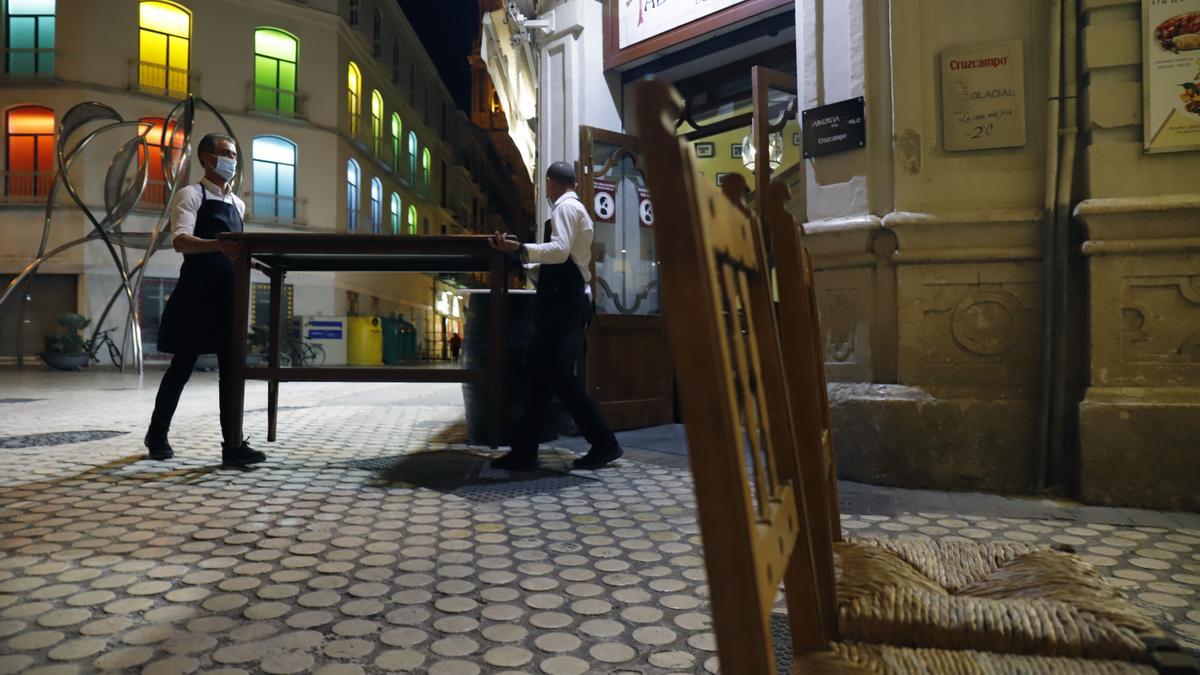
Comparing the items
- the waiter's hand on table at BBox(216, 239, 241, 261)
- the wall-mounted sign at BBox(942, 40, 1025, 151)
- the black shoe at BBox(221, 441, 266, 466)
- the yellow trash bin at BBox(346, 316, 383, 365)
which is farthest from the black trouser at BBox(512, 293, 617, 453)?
the yellow trash bin at BBox(346, 316, 383, 365)

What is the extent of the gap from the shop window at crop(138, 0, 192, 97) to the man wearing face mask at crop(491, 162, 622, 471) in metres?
20.4

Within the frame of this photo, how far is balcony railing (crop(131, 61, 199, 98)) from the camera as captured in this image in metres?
19.1

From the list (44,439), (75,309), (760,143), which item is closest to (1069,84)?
(760,143)

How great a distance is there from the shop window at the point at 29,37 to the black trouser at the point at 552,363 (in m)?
21.6

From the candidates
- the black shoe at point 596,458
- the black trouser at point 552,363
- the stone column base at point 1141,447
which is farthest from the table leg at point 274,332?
the stone column base at point 1141,447

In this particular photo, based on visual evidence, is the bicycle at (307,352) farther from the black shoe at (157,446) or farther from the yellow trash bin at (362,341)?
the black shoe at (157,446)

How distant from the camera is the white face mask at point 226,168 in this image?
3895 mm

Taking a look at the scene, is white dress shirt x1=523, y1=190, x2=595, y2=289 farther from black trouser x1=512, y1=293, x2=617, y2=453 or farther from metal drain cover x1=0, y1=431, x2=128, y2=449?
metal drain cover x1=0, y1=431, x2=128, y2=449

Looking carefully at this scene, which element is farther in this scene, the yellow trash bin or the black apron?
the yellow trash bin

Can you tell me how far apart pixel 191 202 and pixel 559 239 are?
198 centimetres

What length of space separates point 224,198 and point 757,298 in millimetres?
3795

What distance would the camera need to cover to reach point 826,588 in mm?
1154

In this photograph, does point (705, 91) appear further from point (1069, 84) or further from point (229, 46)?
point (229, 46)

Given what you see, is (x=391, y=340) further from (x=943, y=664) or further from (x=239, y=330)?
(x=943, y=664)
